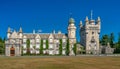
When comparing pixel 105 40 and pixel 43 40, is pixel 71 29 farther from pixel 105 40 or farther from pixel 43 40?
pixel 105 40

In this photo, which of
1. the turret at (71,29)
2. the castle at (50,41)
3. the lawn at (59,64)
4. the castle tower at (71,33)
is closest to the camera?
the lawn at (59,64)

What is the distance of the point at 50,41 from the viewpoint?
89.6m

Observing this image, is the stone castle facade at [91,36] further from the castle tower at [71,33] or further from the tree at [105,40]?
the tree at [105,40]

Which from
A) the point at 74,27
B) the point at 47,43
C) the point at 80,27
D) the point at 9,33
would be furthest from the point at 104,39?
the point at 9,33

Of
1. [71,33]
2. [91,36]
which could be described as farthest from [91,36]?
[71,33]

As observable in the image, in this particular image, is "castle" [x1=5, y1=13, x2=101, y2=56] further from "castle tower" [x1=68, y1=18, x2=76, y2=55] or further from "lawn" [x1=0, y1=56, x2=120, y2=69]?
"lawn" [x1=0, y1=56, x2=120, y2=69]

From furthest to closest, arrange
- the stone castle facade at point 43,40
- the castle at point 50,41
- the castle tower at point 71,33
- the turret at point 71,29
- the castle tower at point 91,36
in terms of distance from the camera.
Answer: the castle tower at point 91,36, the turret at point 71,29, the castle tower at point 71,33, the stone castle facade at point 43,40, the castle at point 50,41

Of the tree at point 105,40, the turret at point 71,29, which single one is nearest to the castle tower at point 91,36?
the turret at point 71,29

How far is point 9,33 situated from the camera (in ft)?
293

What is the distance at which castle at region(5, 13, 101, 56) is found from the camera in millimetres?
86312

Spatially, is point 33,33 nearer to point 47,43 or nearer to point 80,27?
point 47,43

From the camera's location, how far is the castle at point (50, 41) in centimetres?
8631

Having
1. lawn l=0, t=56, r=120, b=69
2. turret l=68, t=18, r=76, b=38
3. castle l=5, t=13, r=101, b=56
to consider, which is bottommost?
lawn l=0, t=56, r=120, b=69

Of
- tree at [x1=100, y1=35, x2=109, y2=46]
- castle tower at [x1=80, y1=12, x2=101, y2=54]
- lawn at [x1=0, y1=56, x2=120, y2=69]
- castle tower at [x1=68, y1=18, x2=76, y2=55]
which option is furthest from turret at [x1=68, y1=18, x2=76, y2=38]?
lawn at [x1=0, y1=56, x2=120, y2=69]
